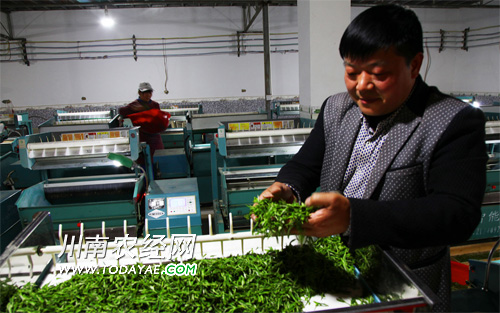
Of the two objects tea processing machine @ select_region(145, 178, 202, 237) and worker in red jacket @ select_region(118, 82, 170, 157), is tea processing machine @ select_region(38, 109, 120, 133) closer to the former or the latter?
worker in red jacket @ select_region(118, 82, 170, 157)

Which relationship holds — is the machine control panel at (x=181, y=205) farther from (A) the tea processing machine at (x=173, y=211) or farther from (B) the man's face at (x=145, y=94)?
(B) the man's face at (x=145, y=94)

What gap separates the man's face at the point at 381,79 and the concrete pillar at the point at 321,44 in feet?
12.5

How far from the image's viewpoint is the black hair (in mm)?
839

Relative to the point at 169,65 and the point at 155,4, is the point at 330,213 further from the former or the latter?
the point at 169,65

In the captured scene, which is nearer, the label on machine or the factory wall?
the label on machine

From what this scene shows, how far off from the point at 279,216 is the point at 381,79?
1.71ft

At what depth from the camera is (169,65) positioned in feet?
29.9

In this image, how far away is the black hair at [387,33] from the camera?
839mm

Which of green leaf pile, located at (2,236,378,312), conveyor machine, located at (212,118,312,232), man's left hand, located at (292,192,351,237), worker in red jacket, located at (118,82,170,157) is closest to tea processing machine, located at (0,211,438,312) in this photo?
green leaf pile, located at (2,236,378,312)

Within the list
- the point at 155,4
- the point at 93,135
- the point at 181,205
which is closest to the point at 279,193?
the point at 181,205

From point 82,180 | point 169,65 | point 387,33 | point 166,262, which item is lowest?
point 82,180

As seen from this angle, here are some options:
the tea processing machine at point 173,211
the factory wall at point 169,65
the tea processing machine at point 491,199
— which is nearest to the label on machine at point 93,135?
the tea processing machine at point 173,211

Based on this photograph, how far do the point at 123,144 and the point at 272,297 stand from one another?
2.77 metres

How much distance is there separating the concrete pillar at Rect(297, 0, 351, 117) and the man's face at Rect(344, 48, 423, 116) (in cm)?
382
